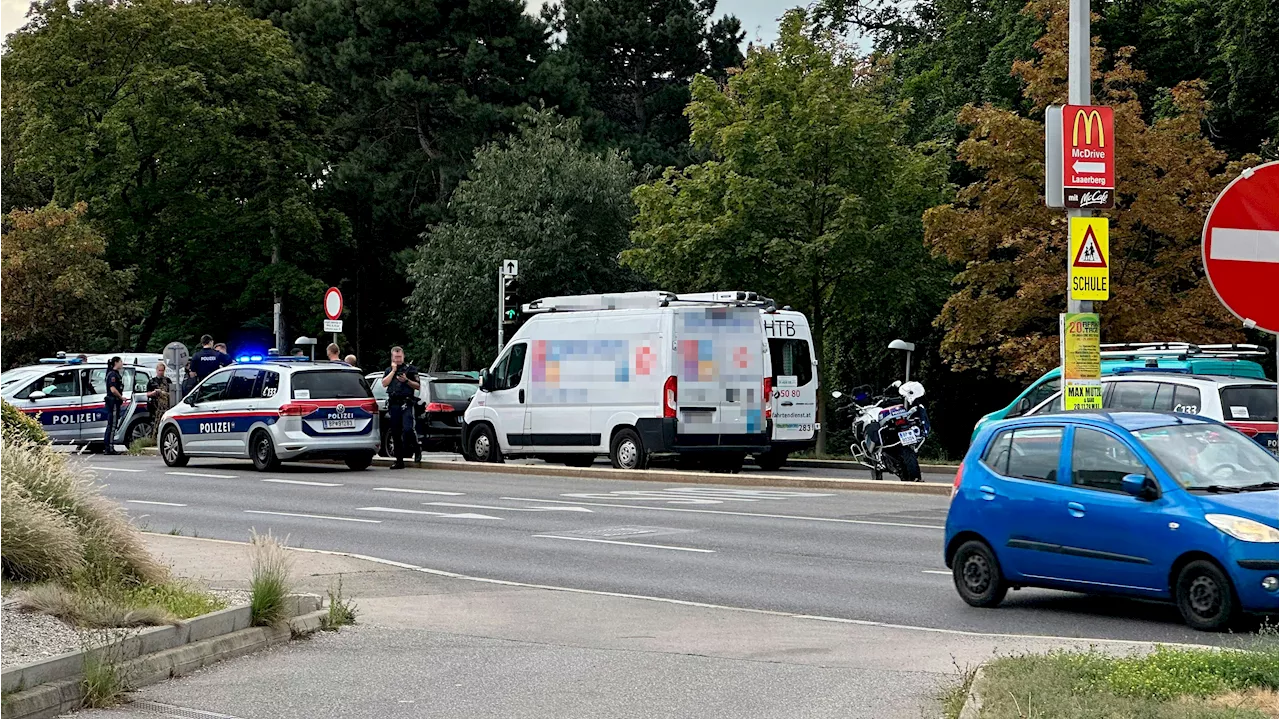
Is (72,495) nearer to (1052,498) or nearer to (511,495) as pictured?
(1052,498)

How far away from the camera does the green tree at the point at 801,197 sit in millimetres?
33094

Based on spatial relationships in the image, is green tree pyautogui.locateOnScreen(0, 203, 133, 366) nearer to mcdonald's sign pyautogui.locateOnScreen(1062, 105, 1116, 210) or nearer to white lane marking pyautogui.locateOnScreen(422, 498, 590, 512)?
white lane marking pyautogui.locateOnScreen(422, 498, 590, 512)

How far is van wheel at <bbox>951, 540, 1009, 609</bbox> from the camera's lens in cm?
1176

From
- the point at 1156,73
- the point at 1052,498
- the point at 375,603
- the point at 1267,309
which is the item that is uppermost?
the point at 1156,73

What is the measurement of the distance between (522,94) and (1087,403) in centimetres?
4393

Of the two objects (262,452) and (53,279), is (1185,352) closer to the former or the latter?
(262,452)

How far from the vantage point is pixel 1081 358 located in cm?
1639

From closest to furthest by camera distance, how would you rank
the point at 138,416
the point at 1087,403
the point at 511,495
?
the point at 1087,403, the point at 511,495, the point at 138,416

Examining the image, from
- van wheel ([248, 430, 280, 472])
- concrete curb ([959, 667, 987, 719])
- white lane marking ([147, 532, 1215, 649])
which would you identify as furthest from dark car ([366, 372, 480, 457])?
concrete curb ([959, 667, 987, 719])

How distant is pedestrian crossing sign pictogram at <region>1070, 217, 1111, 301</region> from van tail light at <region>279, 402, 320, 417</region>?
1314 cm

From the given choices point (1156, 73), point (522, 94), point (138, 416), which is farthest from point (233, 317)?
point (1156, 73)

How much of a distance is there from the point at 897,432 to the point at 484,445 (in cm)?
850

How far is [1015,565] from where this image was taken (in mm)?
11633

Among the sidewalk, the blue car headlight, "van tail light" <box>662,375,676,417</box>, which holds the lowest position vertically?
the sidewalk
